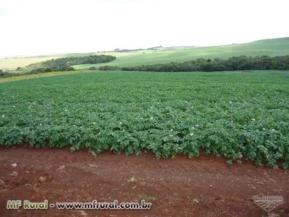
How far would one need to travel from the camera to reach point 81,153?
268 inches

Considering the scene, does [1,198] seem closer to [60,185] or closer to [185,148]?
[60,185]

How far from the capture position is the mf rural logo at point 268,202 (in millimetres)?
4828

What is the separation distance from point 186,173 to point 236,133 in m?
1.56

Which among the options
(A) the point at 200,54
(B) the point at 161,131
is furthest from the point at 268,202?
(A) the point at 200,54

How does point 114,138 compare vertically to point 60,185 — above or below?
above

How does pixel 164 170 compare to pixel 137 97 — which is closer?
pixel 164 170

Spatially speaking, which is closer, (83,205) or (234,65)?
(83,205)

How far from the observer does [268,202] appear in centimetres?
499

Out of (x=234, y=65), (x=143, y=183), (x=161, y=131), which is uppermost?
(x=161, y=131)

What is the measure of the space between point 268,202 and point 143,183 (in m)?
2.01

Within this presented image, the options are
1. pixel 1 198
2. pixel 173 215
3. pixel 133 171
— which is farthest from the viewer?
pixel 133 171

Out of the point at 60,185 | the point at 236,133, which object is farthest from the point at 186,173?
the point at 60,185

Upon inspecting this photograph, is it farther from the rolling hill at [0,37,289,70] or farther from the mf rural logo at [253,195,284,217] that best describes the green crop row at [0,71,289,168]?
the rolling hill at [0,37,289,70]

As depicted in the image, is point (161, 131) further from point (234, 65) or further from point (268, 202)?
point (234, 65)
